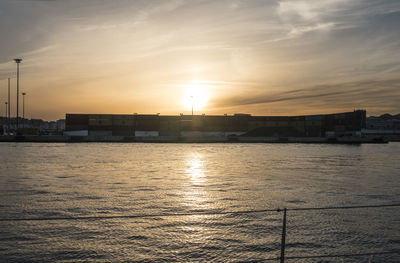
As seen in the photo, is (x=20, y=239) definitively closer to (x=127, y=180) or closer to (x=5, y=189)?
(x=5, y=189)

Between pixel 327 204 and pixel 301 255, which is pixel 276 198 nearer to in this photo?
pixel 327 204

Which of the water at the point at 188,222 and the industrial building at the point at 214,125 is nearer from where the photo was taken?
the water at the point at 188,222

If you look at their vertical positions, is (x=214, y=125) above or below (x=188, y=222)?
above

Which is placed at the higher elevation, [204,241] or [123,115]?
[123,115]

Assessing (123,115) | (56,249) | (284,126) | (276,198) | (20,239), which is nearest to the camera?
(56,249)

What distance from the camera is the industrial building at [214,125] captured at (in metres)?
120

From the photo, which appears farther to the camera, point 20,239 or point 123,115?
point 123,115

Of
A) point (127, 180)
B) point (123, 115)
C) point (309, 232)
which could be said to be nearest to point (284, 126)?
point (123, 115)

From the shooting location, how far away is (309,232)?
35.6 feet

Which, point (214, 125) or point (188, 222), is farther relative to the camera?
point (214, 125)

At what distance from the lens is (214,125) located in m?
130

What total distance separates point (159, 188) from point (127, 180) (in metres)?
4.24

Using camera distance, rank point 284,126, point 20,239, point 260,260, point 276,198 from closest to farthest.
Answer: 1. point 260,260
2. point 20,239
3. point 276,198
4. point 284,126

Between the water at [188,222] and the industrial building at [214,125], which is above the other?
the industrial building at [214,125]
